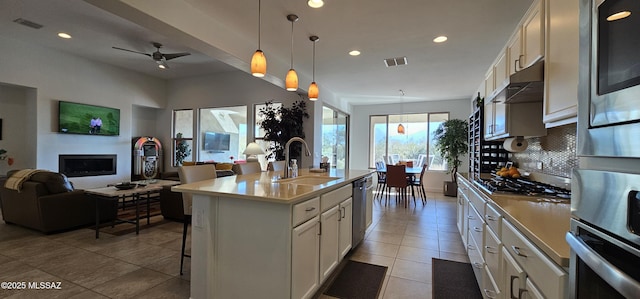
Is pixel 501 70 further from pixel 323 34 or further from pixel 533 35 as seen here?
pixel 323 34

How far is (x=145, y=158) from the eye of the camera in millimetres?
6945

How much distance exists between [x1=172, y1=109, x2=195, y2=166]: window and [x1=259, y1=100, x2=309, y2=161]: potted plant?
2.78 m

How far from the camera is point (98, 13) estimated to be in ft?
11.5

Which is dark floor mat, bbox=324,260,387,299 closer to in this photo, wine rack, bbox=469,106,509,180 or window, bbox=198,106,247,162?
wine rack, bbox=469,106,509,180

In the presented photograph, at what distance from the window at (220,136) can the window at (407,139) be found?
4.04 meters

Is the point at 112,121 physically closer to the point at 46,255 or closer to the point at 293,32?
the point at 46,255

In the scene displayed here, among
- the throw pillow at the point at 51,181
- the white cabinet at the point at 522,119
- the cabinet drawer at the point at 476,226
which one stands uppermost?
the white cabinet at the point at 522,119

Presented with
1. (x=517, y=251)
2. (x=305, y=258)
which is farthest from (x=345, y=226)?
(x=517, y=251)

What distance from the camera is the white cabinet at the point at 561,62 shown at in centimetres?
145

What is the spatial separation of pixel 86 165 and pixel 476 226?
7381mm

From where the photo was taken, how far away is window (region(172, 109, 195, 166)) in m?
7.28

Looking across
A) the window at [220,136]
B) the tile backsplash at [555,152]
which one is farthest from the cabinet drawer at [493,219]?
the window at [220,136]

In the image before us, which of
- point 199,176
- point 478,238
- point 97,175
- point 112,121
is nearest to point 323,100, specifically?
point 199,176

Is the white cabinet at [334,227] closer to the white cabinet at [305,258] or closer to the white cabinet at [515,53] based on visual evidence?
the white cabinet at [305,258]
